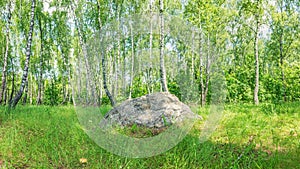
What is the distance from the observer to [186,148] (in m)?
4.17

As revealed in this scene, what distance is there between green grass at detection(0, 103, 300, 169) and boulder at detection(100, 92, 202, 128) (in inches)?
11.9

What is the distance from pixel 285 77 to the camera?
17.0 m

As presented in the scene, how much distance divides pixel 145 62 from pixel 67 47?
Result: 15421 millimetres

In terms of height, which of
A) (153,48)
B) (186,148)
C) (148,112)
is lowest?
(186,148)

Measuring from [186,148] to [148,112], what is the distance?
1.46 metres

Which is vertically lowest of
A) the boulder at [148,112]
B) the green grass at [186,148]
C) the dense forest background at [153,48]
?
the green grass at [186,148]

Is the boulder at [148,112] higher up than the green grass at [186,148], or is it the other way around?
the boulder at [148,112]

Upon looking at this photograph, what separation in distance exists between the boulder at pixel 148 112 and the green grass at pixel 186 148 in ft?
0.99

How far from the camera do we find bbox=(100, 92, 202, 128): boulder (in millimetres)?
4810

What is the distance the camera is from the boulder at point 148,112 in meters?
4.81

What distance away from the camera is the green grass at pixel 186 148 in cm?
367

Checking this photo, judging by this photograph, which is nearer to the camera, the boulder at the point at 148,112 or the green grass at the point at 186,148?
the green grass at the point at 186,148

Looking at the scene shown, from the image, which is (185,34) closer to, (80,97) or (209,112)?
(209,112)

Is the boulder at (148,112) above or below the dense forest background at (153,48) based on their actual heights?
below
